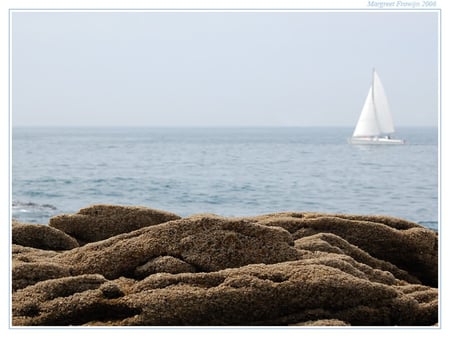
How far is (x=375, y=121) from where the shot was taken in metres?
32.7

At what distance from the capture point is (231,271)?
541 cm

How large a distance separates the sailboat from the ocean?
2.28 feet

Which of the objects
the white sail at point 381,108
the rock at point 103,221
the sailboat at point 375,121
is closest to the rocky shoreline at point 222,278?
the rock at point 103,221

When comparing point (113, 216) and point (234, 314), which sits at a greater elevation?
point (113, 216)

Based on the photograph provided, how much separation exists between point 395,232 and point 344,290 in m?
2.00

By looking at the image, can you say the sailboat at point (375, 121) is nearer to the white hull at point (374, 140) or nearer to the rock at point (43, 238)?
the white hull at point (374, 140)

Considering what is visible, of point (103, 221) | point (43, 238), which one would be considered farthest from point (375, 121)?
point (43, 238)

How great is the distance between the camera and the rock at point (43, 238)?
22.9 feet

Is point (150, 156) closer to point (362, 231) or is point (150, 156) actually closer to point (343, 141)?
point (343, 141)

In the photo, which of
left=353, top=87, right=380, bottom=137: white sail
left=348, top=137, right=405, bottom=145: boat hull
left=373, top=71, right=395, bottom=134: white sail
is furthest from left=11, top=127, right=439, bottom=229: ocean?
left=373, top=71, right=395, bottom=134: white sail

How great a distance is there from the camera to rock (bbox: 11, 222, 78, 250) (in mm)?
6965

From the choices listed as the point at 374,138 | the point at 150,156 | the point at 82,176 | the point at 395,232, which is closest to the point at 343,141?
the point at 374,138

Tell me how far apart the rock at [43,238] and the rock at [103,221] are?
19 cm

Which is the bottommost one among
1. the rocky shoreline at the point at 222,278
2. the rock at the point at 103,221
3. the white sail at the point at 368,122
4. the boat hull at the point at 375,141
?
the rocky shoreline at the point at 222,278
